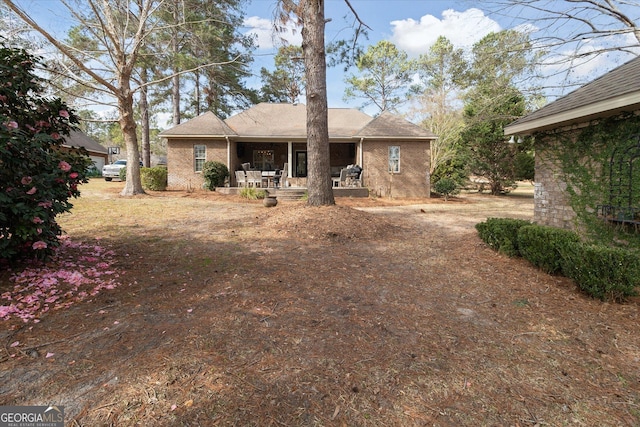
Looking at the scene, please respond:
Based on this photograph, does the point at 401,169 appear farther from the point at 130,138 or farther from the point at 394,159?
the point at 130,138

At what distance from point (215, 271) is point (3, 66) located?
320 cm

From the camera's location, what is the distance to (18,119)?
344cm

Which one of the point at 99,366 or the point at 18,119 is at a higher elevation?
the point at 18,119

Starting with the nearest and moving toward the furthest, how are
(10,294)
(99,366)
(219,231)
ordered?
(99,366) < (10,294) < (219,231)

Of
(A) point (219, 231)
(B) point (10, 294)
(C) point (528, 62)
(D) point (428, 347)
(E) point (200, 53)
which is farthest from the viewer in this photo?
(E) point (200, 53)

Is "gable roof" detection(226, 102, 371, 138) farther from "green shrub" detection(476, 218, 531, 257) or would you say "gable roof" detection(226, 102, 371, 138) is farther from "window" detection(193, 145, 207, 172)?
"green shrub" detection(476, 218, 531, 257)

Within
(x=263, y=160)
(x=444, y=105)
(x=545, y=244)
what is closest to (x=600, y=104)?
(x=545, y=244)

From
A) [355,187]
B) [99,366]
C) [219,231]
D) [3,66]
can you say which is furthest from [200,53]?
[99,366]

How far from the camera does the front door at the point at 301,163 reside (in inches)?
791

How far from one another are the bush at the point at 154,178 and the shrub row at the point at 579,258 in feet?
51.0

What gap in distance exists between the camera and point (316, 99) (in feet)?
26.0

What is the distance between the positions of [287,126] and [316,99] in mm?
10701

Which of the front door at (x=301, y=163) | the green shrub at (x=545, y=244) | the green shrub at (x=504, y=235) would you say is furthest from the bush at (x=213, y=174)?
the green shrub at (x=545, y=244)

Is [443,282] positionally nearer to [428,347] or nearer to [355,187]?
[428,347]
